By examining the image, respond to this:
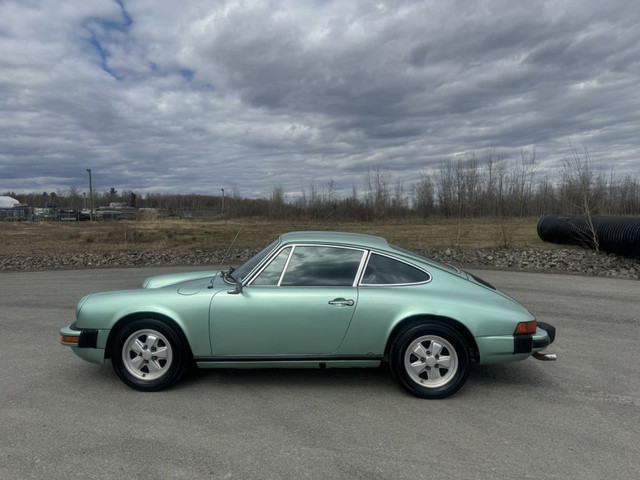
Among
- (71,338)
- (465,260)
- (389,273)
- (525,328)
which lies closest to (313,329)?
(389,273)

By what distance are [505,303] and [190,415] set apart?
2.92 meters

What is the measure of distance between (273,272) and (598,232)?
16302mm

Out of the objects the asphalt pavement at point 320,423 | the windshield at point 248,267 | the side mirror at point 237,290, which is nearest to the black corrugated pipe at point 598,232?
the asphalt pavement at point 320,423

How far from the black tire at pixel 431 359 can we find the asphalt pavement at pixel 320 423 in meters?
0.13

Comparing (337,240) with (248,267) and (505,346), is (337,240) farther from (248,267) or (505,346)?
(505,346)

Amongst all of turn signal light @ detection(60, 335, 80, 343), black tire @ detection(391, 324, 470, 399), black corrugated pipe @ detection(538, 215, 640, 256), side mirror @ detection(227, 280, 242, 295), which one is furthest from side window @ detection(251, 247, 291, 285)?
black corrugated pipe @ detection(538, 215, 640, 256)

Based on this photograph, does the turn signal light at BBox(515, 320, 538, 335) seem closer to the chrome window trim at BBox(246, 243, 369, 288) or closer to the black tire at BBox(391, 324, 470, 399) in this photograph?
the black tire at BBox(391, 324, 470, 399)

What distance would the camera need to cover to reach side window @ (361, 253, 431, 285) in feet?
13.0

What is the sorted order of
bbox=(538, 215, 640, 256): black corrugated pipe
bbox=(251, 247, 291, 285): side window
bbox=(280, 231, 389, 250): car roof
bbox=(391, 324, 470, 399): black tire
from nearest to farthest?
bbox=(391, 324, 470, 399): black tire → bbox=(251, 247, 291, 285): side window → bbox=(280, 231, 389, 250): car roof → bbox=(538, 215, 640, 256): black corrugated pipe

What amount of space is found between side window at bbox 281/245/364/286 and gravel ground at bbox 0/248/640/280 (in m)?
8.79

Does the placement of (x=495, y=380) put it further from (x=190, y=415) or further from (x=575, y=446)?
(x=190, y=415)

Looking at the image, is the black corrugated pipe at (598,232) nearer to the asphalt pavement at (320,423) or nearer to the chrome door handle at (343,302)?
the asphalt pavement at (320,423)

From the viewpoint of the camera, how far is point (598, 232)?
52.6ft

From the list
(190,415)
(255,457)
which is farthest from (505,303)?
(190,415)
